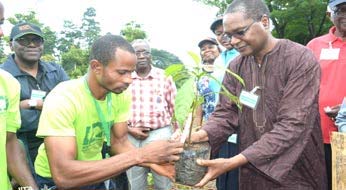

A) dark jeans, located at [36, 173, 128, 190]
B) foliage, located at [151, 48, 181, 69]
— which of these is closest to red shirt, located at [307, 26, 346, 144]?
dark jeans, located at [36, 173, 128, 190]

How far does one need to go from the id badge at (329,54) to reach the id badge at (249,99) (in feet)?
3.01

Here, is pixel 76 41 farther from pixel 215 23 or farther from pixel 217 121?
pixel 217 121

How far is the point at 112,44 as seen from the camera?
238cm

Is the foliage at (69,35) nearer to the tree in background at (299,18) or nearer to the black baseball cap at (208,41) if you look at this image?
the tree in background at (299,18)

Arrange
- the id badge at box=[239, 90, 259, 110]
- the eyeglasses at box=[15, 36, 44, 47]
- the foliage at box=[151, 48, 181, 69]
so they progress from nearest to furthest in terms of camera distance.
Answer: the id badge at box=[239, 90, 259, 110]
the eyeglasses at box=[15, 36, 44, 47]
the foliage at box=[151, 48, 181, 69]

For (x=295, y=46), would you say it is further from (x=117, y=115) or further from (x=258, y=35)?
(x=117, y=115)

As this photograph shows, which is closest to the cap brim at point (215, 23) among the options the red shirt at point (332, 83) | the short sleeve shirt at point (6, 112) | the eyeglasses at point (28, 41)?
the red shirt at point (332, 83)

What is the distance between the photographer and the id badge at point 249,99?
8.20ft

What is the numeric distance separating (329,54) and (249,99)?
97 centimetres

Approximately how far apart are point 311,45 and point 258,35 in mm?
1044

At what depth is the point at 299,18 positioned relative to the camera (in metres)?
20.5

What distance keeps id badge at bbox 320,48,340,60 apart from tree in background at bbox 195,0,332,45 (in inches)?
659

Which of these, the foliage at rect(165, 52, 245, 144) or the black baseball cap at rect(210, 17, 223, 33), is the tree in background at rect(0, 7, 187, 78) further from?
the foliage at rect(165, 52, 245, 144)

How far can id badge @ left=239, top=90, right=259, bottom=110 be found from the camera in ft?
8.20
